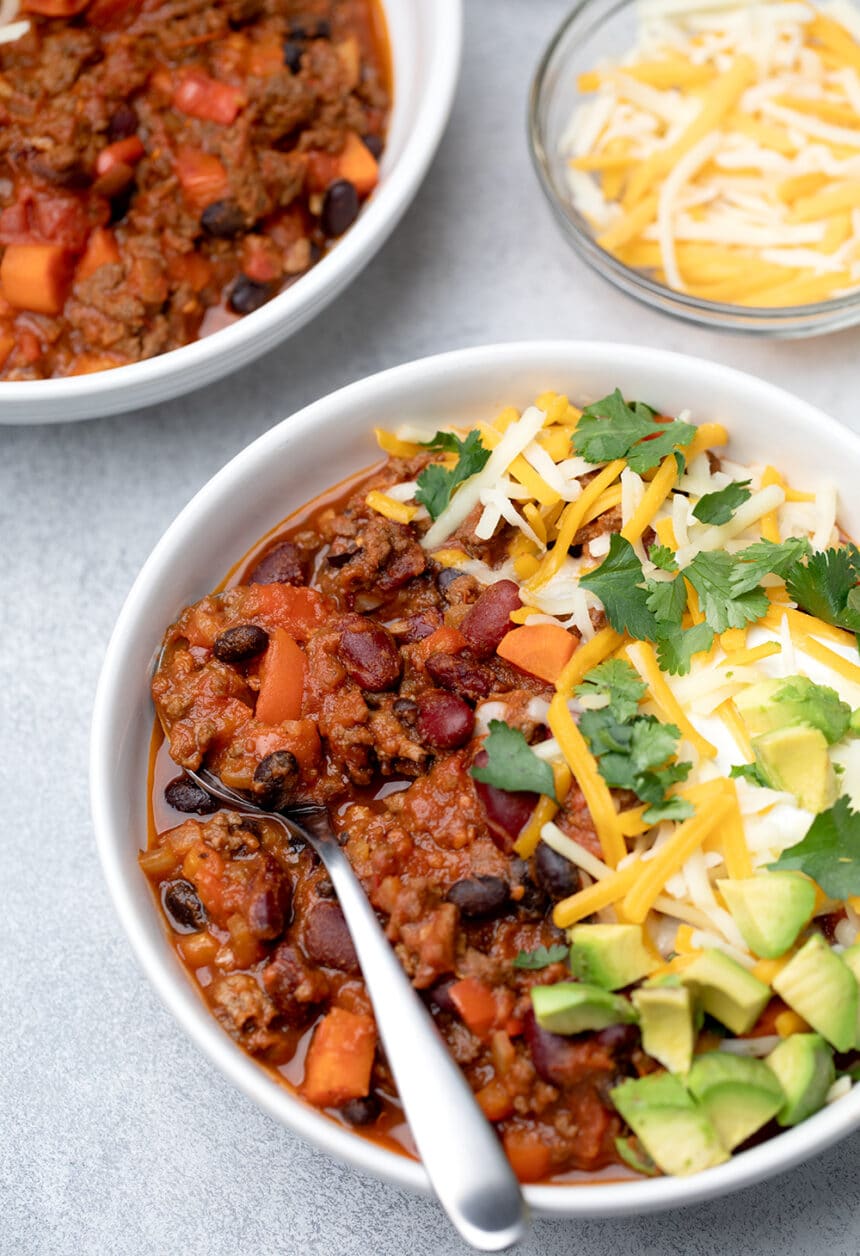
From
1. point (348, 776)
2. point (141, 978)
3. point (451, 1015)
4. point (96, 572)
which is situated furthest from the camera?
point (96, 572)

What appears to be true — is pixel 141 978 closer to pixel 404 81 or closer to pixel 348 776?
pixel 348 776

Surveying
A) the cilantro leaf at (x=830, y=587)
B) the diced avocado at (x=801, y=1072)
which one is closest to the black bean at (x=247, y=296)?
the cilantro leaf at (x=830, y=587)

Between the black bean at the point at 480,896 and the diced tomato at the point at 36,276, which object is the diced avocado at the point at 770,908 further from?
the diced tomato at the point at 36,276

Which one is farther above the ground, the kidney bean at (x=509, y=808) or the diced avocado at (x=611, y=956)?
the kidney bean at (x=509, y=808)

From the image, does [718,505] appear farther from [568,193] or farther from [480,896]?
[568,193]

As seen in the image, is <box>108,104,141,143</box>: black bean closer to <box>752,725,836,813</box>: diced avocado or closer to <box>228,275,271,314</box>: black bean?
<box>228,275,271,314</box>: black bean

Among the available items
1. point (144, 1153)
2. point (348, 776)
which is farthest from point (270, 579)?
point (144, 1153)

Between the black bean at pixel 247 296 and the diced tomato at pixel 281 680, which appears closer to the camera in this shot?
the diced tomato at pixel 281 680
